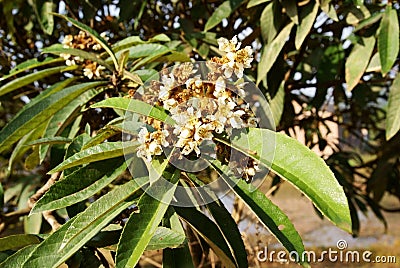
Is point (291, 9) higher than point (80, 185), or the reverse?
point (291, 9)

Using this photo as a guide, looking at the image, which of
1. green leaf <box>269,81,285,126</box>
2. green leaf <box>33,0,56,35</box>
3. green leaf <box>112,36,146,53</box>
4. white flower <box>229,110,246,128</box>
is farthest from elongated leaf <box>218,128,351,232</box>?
green leaf <box>33,0,56,35</box>

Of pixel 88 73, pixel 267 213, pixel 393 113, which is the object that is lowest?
pixel 393 113

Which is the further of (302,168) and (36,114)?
(36,114)

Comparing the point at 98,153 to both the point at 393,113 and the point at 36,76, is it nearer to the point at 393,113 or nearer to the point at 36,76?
the point at 36,76

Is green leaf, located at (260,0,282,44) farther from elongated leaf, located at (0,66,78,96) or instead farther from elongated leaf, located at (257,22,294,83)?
elongated leaf, located at (0,66,78,96)

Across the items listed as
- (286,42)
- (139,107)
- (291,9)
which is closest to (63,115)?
(139,107)
